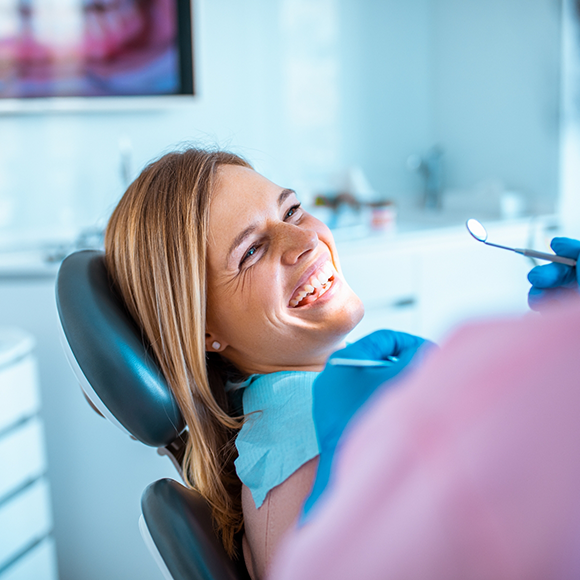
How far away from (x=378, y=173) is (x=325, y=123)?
0.38m

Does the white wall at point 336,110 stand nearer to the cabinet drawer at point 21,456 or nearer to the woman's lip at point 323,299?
the cabinet drawer at point 21,456

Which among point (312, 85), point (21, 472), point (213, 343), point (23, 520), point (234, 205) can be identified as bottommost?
point (23, 520)

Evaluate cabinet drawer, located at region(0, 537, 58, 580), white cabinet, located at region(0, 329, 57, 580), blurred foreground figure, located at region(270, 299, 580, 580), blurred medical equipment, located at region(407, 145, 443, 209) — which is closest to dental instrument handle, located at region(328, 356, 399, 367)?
blurred foreground figure, located at region(270, 299, 580, 580)

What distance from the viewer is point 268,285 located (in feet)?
2.83

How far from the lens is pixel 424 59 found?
2.86 metres

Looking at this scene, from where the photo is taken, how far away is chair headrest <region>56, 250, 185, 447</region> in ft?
2.61

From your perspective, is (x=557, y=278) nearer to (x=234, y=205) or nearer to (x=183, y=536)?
(x=234, y=205)

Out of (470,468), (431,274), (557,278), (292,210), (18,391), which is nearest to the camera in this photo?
(470,468)

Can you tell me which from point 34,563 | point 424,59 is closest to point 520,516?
point 34,563

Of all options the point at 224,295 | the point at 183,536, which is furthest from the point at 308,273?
the point at 183,536

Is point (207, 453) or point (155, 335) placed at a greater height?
point (155, 335)

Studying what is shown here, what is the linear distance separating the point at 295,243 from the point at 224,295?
5.1 inches

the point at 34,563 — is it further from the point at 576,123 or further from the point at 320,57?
the point at 576,123

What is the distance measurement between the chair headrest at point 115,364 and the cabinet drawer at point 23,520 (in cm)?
82
